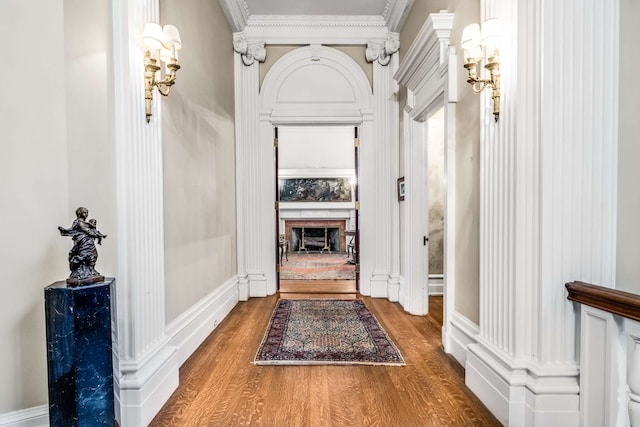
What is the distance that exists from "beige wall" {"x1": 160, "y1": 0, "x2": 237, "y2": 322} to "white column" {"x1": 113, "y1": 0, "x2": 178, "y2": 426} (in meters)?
0.39

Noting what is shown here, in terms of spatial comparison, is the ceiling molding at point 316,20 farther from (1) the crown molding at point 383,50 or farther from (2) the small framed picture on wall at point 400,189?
(2) the small framed picture on wall at point 400,189

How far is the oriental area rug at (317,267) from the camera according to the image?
19.7ft

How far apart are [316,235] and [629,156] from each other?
8318mm

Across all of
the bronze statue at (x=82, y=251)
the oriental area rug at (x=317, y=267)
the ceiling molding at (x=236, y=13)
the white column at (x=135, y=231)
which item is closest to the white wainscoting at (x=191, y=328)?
the white column at (x=135, y=231)

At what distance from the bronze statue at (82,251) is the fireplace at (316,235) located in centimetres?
799

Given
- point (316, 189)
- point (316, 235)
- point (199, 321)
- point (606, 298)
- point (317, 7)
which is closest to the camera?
point (606, 298)

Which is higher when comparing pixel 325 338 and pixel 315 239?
pixel 315 239

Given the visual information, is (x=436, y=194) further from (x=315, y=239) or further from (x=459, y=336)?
(x=315, y=239)

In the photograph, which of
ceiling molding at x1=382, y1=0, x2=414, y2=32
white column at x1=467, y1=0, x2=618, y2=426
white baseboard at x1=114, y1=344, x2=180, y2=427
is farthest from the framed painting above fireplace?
white column at x1=467, y1=0, x2=618, y2=426

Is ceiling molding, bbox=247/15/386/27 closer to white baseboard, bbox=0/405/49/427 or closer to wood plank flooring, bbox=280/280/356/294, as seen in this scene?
wood plank flooring, bbox=280/280/356/294

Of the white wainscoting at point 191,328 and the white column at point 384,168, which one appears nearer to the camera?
the white wainscoting at point 191,328

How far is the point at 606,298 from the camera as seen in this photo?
1427mm

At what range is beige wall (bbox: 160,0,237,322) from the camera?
2389 millimetres

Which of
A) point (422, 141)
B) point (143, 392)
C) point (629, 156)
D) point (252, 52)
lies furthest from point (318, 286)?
point (629, 156)
